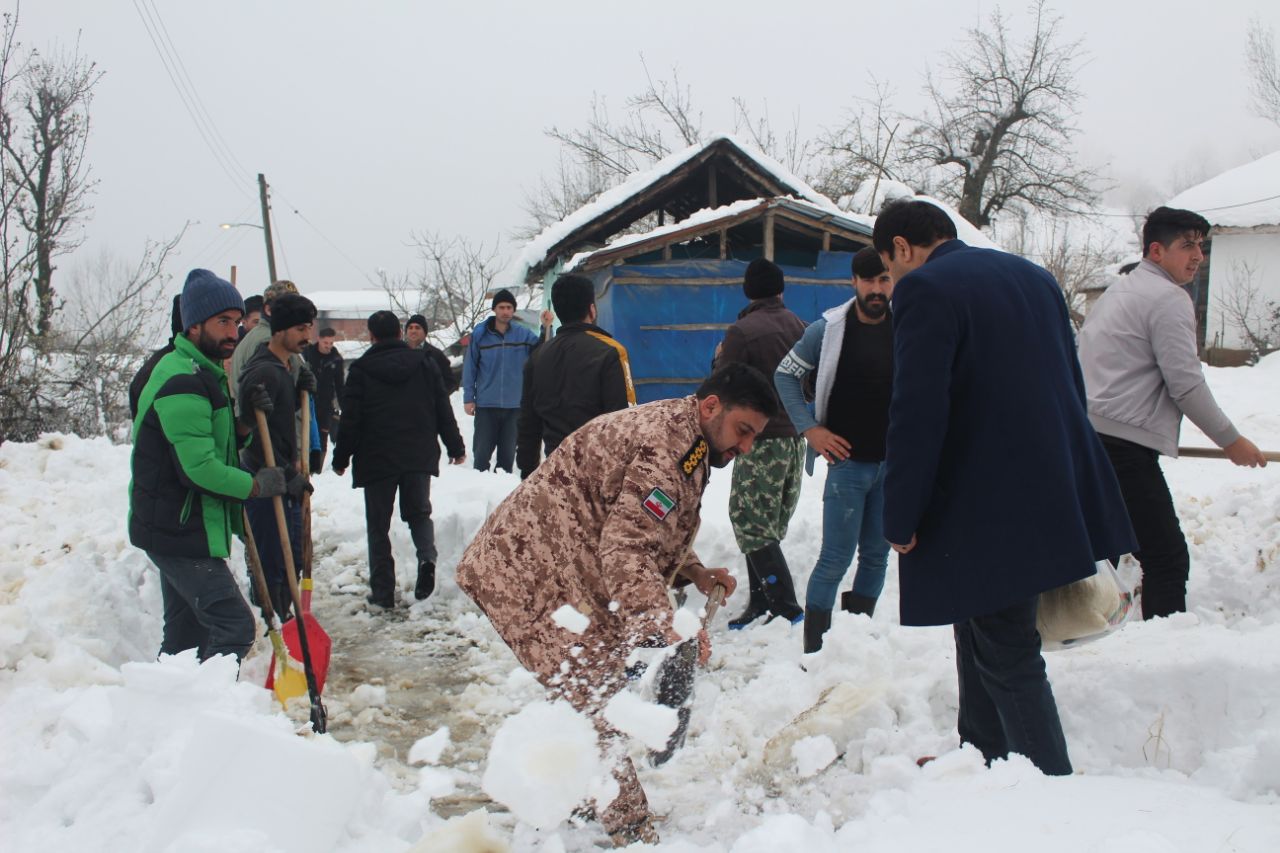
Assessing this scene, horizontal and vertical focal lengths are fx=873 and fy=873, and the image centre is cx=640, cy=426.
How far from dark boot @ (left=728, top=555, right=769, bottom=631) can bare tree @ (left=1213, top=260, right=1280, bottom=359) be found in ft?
66.5

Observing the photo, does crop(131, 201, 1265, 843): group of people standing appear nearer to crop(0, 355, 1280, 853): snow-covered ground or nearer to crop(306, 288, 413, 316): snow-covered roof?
crop(0, 355, 1280, 853): snow-covered ground

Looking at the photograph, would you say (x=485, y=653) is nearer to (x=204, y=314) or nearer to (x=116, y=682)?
(x=116, y=682)


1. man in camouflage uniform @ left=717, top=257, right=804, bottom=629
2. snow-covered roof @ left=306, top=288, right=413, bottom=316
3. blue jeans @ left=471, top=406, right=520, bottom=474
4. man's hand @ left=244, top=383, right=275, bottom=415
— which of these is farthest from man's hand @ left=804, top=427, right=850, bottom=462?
snow-covered roof @ left=306, top=288, right=413, bottom=316

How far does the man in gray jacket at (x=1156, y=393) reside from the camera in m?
3.38

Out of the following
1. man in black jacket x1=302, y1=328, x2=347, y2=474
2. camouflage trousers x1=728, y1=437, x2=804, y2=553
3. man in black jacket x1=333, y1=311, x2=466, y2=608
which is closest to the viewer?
camouflage trousers x1=728, y1=437, x2=804, y2=553

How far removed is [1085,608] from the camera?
2316 mm

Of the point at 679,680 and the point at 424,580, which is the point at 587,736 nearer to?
the point at 679,680

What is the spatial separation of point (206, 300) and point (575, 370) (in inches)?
72.7

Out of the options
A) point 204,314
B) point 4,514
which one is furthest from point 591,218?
point 204,314

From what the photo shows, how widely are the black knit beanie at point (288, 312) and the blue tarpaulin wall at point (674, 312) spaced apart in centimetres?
754

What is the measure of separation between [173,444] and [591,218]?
1008cm

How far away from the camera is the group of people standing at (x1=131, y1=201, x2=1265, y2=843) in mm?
2275

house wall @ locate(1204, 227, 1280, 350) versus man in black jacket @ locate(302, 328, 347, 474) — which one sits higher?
house wall @ locate(1204, 227, 1280, 350)

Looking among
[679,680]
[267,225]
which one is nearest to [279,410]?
[679,680]
